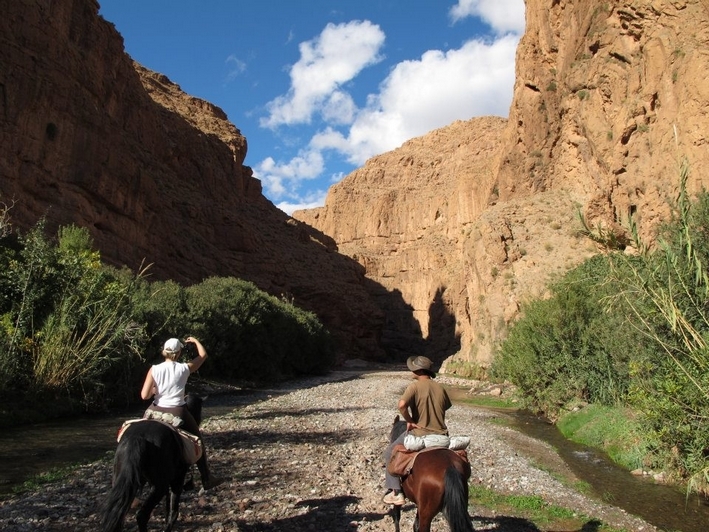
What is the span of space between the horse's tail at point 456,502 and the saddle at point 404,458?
513mm

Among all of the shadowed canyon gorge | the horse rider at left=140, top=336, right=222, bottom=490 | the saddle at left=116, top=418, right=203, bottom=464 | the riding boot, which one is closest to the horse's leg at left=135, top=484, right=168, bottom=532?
the saddle at left=116, top=418, right=203, bottom=464

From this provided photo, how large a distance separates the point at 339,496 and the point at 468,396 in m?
24.3

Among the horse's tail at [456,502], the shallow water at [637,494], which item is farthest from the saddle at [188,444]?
the shallow water at [637,494]

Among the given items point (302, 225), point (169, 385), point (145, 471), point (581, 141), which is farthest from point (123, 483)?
point (302, 225)

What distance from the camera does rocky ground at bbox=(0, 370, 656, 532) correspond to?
23.0ft

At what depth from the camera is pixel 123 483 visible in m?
5.38

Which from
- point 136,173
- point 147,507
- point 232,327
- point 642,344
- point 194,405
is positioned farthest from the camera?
point 136,173

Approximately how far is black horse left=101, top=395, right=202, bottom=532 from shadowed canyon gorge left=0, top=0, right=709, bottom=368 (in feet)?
18.3

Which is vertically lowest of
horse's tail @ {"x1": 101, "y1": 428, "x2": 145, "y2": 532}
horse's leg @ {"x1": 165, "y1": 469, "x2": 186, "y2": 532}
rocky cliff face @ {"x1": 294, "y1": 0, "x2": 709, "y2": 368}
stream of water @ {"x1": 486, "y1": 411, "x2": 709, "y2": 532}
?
stream of water @ {"x1": 486, "y1": 411, "x2": 709, "y2": 532}

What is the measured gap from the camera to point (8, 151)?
38.9 metres

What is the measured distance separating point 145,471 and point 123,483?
0.29 metres

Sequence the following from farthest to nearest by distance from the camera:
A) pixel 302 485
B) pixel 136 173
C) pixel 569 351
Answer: pixel 136 173 → pixel 569 351 → pixel 302 485

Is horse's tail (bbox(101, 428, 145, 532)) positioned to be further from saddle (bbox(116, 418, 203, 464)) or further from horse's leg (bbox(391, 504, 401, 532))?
horse's leg (bbox(391, 504, 401, 532))

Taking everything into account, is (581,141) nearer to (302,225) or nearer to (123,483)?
(123,483)
